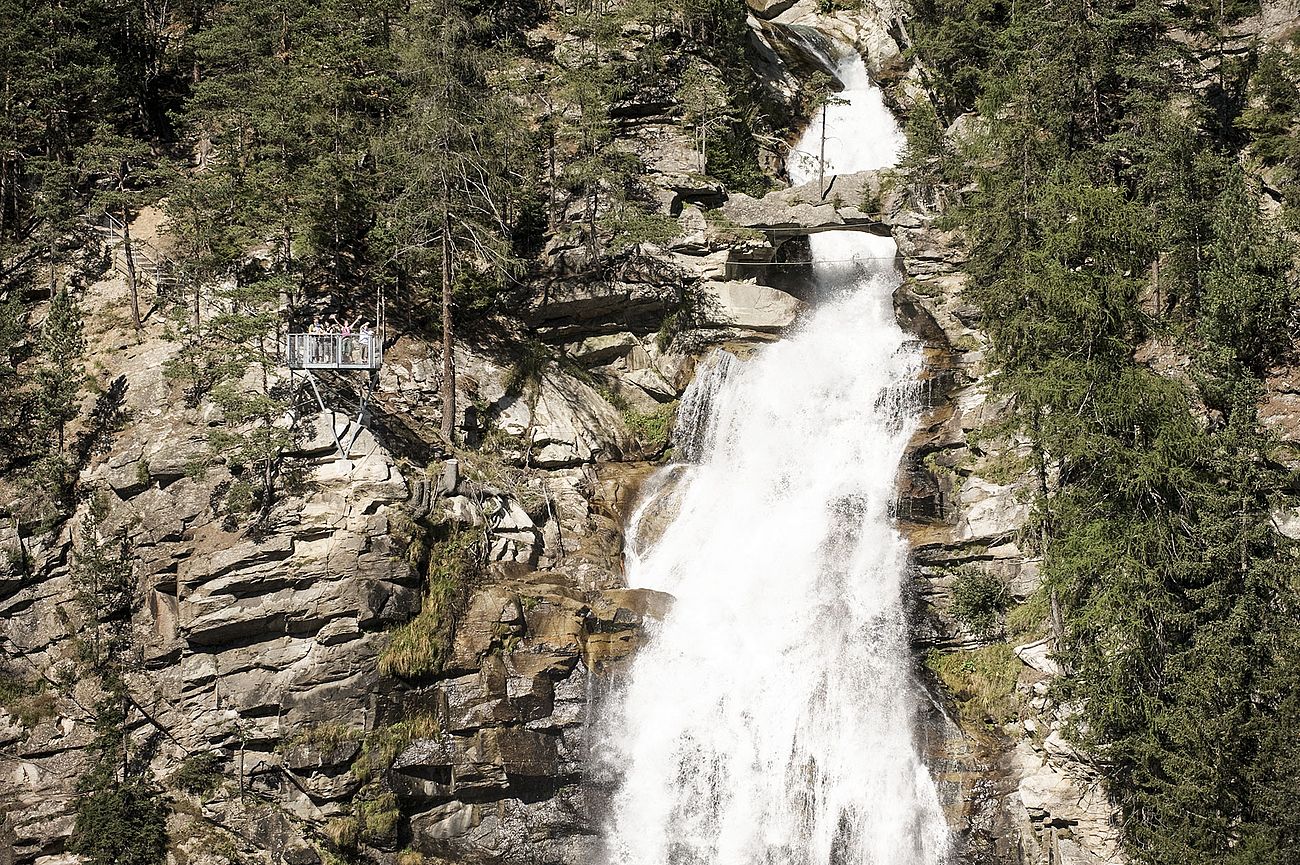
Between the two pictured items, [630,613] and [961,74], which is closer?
[630,613]

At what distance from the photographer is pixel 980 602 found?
26438mm

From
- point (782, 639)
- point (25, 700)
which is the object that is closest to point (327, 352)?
point (25, 700)

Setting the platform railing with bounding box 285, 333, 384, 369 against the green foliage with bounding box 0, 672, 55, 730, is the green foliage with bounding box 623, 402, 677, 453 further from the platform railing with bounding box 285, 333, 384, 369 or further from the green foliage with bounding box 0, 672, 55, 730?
the green foliage with bounding box 0, 672, 55, 730

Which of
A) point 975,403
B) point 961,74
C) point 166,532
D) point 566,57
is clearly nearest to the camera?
point 166,532

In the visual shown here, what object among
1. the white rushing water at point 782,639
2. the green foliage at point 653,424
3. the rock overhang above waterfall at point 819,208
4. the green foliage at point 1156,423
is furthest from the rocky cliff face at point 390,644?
the rock overhang above waterfall at point 819,208

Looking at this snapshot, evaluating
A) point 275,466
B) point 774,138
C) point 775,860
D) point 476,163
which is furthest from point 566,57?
point 775,860

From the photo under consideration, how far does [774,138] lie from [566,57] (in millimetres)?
9856

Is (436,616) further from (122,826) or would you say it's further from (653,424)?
(653,424)

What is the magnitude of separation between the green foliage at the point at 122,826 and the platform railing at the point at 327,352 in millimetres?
12287

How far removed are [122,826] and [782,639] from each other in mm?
18188

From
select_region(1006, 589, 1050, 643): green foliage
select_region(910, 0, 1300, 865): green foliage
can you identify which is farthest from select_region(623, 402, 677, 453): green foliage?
select_region(1006, 589, 1050, 643): green foliage

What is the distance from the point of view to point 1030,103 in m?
32.9

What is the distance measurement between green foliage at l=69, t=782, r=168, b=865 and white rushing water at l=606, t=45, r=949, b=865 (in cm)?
1211

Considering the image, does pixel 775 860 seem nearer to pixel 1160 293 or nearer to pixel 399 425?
pixel 399 425
